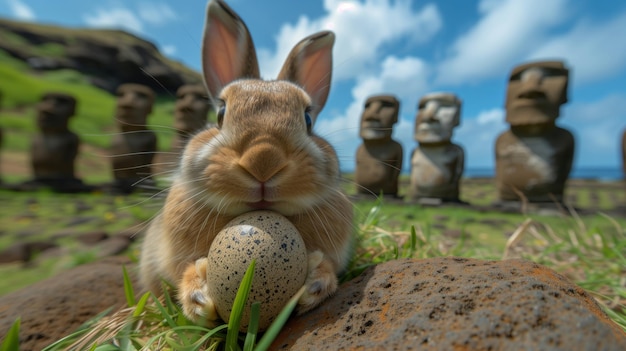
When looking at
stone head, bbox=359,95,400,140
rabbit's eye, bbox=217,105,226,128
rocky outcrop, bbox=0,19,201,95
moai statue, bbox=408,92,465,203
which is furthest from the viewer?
rocky outcrop, bbox=0,19,201,95

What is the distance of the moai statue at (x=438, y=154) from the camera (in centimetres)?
588

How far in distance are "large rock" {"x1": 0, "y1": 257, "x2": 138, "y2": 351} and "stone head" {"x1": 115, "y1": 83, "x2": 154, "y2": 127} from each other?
6.22 m

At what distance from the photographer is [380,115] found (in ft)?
21.2

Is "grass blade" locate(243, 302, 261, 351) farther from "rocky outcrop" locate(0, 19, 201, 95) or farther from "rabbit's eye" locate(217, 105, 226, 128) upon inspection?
"rocky outcrop" locate(0, 19, 201, 95)

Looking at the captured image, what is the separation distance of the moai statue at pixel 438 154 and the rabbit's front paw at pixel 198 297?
521 centimetres

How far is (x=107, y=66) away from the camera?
27.4 m

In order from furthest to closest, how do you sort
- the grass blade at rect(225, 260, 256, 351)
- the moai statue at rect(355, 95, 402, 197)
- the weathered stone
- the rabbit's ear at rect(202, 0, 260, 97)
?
the weathered stone < the moai statue at rect(355, 95, 402, 197) < the rabbit's ear at rect(202, 0, 260, 97) < the grass blade at rect(225, 260, 256, 351)

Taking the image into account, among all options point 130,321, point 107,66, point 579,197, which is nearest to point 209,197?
point 130,321

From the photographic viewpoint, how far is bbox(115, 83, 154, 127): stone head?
7336 millimetres

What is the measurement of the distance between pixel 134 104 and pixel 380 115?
5314mm

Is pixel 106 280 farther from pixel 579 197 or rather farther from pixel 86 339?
pixel 579 197

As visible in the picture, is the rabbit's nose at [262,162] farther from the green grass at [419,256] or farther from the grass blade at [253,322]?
the green grass at [419,256]

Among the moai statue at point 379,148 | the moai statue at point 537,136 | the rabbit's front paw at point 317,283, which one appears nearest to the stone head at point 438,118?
the moai statue at point 379,148

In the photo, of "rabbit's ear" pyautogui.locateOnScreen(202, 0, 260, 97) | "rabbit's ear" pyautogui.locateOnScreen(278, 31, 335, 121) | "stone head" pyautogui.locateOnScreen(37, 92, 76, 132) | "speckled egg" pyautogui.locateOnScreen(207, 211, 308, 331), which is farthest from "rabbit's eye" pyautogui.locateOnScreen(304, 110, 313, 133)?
"stone head" pyautogui.locateOnScreen(37, 92, 76, 132)
